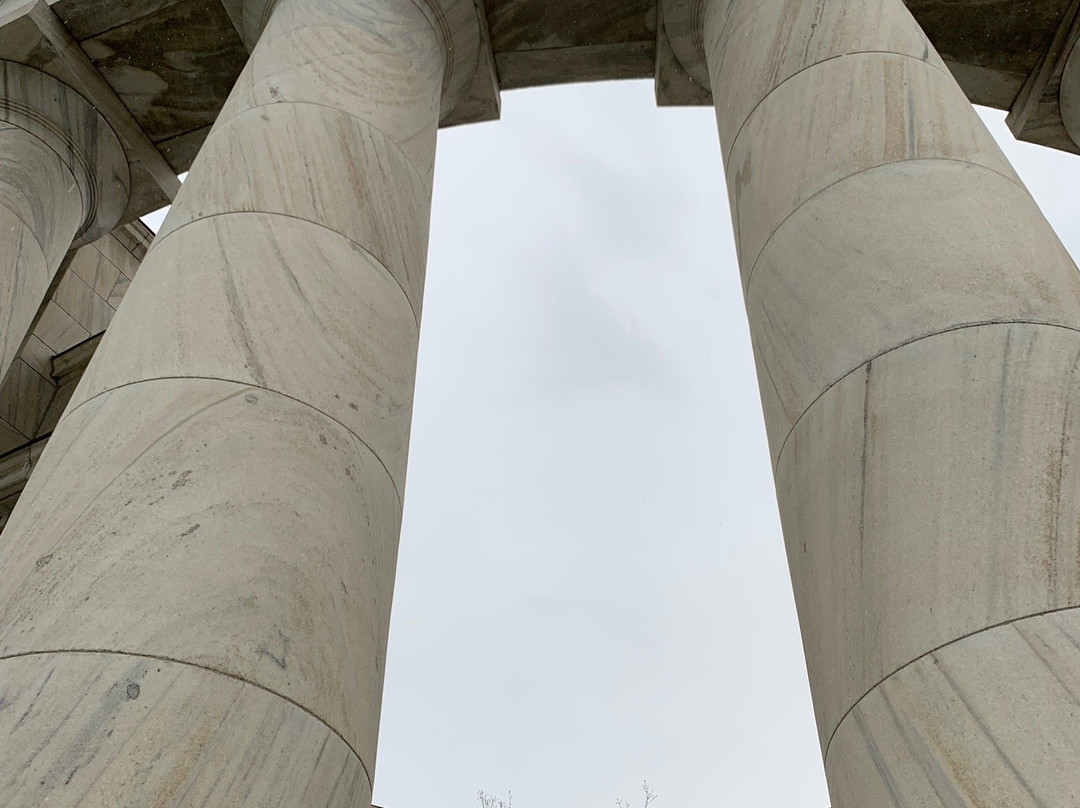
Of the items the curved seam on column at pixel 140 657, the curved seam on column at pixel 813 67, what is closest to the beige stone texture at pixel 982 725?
the curved seam on column at pixel 140 657

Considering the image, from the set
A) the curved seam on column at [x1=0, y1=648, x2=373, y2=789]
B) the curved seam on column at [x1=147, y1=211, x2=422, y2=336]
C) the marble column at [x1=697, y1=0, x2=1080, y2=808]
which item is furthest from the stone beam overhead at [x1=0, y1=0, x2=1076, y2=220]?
the curved seam on column at [x1=0, y1=648, x2=373, y2=789]

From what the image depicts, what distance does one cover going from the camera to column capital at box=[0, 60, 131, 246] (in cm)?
7206

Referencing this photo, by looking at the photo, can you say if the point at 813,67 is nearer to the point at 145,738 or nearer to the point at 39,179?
the point at 145,738

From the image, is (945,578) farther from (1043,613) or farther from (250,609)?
(250,609)

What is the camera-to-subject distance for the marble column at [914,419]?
23797 mm

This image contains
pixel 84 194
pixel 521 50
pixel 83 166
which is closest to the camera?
pixel 521 50

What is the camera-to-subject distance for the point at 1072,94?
2940 inches

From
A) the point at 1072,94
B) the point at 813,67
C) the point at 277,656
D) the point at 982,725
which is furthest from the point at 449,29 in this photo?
the point at 982,725

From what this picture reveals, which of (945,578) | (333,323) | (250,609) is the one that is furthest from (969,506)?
(333,323)

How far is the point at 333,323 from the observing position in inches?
1489

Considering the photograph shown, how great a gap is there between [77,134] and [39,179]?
21.5 ft

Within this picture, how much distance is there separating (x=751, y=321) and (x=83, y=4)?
5894 centimetres

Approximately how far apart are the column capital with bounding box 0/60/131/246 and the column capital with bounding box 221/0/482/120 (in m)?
15.8

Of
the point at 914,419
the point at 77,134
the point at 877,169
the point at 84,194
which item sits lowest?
the point at 914,419
